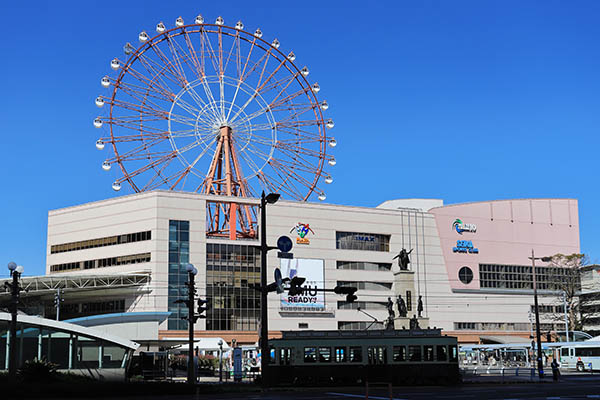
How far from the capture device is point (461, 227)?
98.3 metres

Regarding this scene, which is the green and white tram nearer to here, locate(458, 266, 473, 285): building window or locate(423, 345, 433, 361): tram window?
locate(423, 345, 433, 361): tram window

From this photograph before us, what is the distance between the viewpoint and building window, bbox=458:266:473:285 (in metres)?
97.2

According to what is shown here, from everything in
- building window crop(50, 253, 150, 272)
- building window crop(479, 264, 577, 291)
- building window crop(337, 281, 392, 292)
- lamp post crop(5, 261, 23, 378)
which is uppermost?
building window crop(50, 253, 150, 272)

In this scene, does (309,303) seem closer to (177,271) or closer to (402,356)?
(177,271)

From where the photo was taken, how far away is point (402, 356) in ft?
Answer: 136

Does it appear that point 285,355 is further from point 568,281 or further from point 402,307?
point 568,281

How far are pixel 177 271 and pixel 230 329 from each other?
355 inches

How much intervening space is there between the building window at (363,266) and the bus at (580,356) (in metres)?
26.7

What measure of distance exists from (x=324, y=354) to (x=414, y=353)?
16.6ft

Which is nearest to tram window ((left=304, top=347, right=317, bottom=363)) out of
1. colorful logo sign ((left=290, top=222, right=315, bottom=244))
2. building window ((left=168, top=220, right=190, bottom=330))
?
building window ((left=168, top=220, right=190, bottom=330))

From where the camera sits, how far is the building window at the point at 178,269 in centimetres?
8069

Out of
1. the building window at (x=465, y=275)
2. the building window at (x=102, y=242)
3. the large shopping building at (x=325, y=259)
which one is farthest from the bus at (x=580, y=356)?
the building window at (x=102, y=242)

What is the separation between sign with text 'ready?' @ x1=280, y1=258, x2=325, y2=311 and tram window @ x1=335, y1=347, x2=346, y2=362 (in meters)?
43.8

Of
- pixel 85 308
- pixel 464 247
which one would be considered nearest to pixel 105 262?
pixel 85 308
